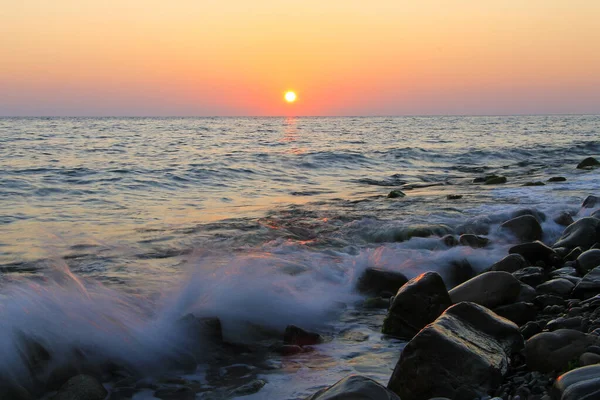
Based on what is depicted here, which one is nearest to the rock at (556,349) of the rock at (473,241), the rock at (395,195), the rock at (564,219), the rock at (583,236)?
the rock at (583,236)

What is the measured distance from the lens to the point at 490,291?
4.84 m

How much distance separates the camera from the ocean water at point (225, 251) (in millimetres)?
4242

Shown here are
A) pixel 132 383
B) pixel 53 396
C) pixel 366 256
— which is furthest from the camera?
pixel 366 256

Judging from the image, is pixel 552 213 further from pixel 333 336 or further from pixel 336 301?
pixel 333 336

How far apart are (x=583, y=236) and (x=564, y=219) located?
6.41 feet

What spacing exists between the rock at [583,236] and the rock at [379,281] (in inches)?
91.2

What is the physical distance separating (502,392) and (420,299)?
1418mm

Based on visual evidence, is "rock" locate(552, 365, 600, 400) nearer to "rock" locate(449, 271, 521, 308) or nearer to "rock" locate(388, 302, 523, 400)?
"rock" locate(388, 302, 523, 400)

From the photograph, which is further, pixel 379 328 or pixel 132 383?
pixel 379 328

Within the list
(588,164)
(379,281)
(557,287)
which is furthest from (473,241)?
(588,164)

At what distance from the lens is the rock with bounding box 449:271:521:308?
479 cm

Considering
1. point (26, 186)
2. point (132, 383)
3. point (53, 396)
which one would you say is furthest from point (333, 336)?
point (26, 186)

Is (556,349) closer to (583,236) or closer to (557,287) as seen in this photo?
(557,287)

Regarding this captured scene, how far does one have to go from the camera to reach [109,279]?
19.9 feet
